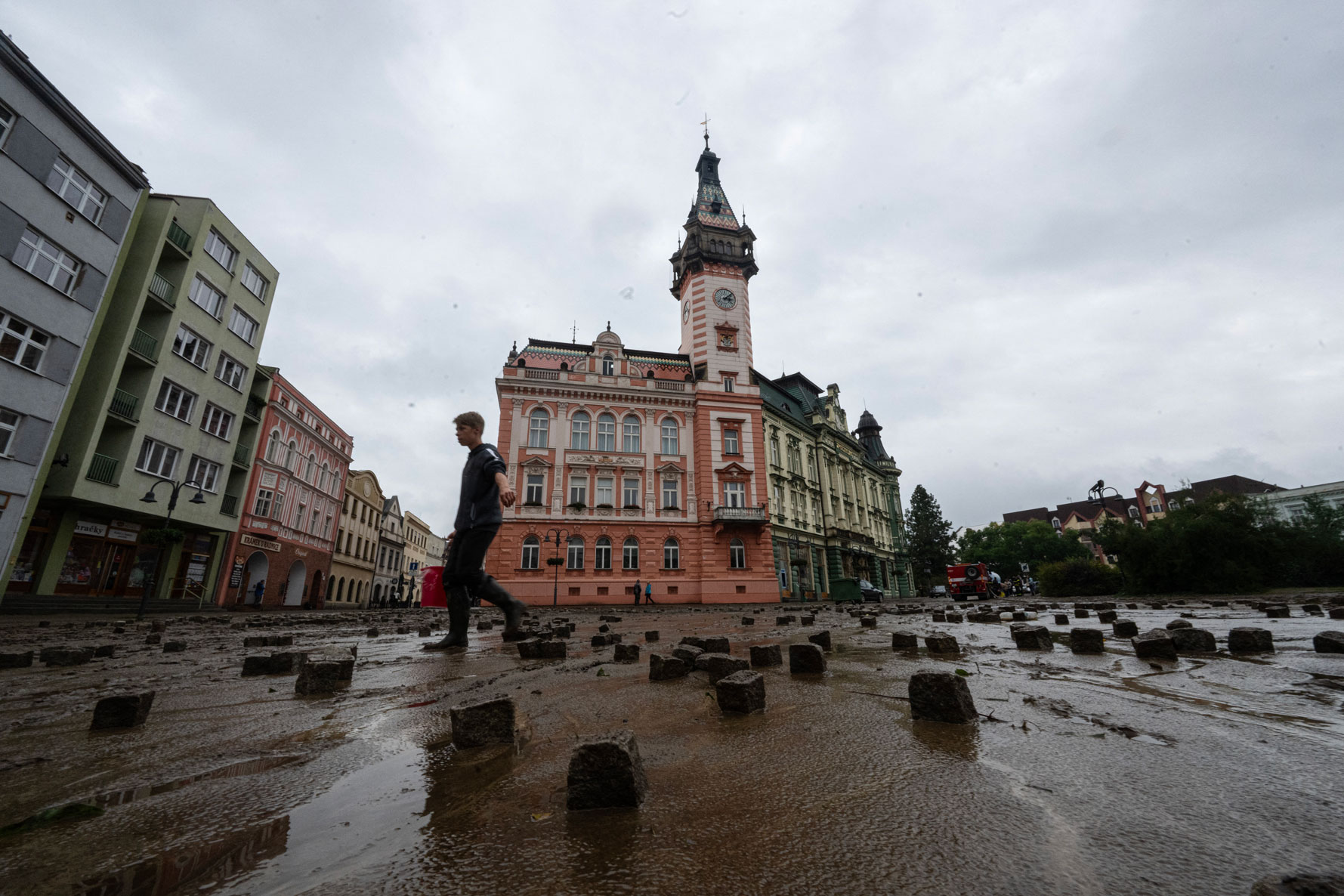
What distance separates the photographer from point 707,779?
5.55 feet

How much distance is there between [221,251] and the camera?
24.3 m

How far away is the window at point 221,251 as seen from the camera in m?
23.6

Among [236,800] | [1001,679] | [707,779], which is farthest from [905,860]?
[1001,679]

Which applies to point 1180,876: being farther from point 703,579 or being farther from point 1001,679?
point 703,579

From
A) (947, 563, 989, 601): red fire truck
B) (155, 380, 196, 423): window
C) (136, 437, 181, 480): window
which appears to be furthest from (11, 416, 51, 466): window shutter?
(947, 563, 989, 601): red fire truck

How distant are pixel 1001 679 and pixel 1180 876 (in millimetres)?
2667

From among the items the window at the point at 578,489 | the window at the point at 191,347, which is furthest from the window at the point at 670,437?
the window at the point at 191,347

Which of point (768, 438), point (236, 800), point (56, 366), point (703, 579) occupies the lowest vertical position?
point (236, 800)

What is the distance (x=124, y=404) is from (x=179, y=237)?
24.2 feet

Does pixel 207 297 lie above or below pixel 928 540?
above

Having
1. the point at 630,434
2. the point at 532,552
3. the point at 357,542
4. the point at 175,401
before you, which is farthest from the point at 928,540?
the point at 175,401

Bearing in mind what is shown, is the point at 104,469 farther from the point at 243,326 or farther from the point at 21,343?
the point at 243,326

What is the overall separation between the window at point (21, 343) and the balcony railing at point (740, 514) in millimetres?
26875

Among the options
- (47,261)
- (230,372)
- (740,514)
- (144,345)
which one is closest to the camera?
(47,261)
